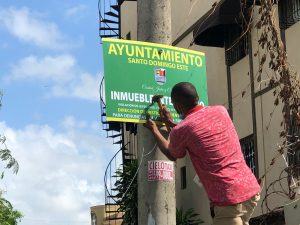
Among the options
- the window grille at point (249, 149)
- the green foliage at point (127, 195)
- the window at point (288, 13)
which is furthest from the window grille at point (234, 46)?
the green foliage at point (127, 195)

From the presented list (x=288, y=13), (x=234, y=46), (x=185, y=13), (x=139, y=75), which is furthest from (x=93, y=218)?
(x=139, y=75)

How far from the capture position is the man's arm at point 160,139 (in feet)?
17.7

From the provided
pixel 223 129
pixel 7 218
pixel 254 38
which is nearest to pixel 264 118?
pixel 254 38

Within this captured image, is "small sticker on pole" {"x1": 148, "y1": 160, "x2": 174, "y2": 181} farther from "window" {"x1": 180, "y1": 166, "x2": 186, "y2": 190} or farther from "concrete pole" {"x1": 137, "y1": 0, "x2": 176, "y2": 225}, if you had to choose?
"window" {"x1": 180, "y1": 166, "x2": 186, "y2": 190}

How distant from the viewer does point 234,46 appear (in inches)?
642

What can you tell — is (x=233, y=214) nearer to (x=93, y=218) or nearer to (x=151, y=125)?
(x=151, y=125)

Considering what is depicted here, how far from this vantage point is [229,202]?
4.86 metres

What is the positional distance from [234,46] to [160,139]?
36.1 feet

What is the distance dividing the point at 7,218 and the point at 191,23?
9.40 metres

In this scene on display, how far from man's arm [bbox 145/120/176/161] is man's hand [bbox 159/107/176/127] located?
12 centimetres

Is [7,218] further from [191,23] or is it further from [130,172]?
[191,23]

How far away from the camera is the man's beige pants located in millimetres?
4887

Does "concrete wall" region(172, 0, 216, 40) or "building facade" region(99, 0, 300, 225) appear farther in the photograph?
"concrete wall" region(172, 0, 216, 40)

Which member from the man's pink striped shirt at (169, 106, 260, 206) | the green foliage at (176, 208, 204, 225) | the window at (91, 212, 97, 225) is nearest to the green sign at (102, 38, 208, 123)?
the man's pink striped shirt at (169, 106, 260, 206)
